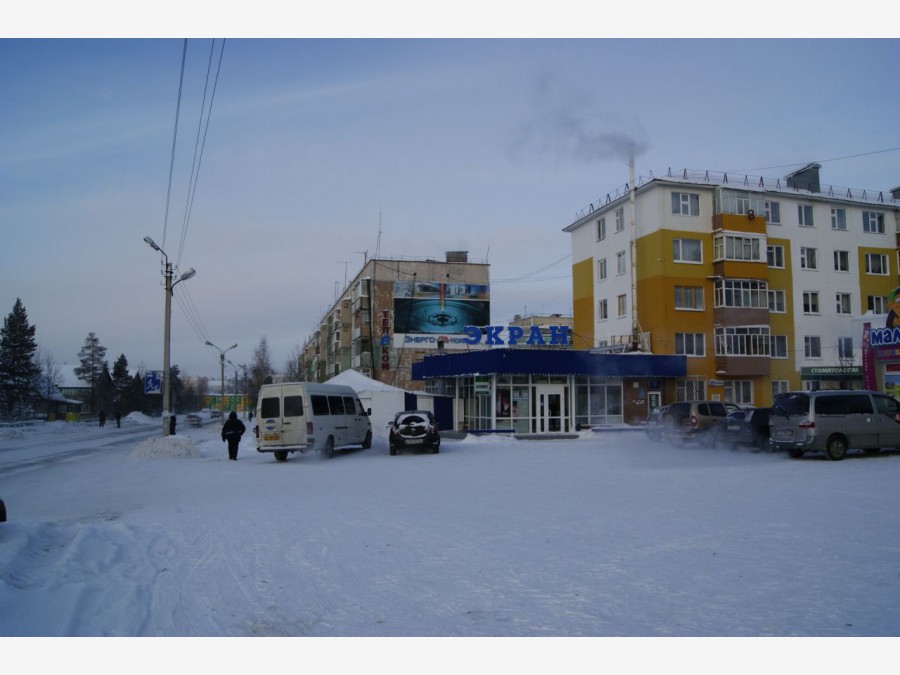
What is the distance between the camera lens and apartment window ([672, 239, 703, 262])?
1594 inches

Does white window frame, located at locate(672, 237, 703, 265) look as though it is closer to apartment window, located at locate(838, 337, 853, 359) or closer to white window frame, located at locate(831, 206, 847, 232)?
white window frame, located at locate(831, 206, 847, 232)

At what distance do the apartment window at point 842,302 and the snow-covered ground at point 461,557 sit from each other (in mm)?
33139

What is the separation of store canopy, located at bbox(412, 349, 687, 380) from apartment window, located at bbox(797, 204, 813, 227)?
48.8 ft

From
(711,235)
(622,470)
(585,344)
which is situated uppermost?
(711,235)

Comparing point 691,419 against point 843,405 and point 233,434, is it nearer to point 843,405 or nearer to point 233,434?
point 843,405

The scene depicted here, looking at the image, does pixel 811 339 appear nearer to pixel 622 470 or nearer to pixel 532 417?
pixel 532 417

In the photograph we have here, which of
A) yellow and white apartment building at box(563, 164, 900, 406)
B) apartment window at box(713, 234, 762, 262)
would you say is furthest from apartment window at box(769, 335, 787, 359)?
apartment window at box(713, 234, 762, 262)

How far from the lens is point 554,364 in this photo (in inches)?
1336

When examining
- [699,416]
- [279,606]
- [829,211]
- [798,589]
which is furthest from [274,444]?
[829,211]

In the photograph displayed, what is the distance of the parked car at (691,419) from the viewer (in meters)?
25.3

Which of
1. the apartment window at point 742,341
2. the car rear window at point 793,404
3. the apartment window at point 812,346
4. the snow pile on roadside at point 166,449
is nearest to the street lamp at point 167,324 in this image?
the snow pile on roadside at point 166,449

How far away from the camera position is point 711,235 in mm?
41125

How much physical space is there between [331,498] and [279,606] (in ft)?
→ 23.1

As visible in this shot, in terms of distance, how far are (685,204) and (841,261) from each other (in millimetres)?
12307
